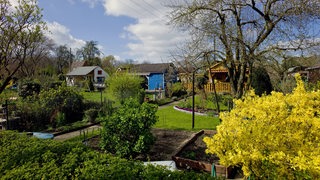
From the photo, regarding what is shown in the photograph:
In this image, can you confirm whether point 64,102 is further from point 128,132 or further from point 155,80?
point 155,80

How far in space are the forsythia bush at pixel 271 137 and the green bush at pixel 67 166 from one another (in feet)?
2.16

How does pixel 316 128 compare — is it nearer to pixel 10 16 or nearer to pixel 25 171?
pixel 25 171

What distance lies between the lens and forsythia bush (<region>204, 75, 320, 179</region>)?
10.6 feet

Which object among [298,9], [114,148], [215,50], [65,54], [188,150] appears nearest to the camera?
[114,148]

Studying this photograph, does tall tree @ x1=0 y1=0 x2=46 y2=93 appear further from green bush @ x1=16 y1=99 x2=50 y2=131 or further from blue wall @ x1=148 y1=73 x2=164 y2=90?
blue wall @ x1=148 y1=73 x2=164 y2=90

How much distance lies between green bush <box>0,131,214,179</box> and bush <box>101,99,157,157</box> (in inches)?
77.4

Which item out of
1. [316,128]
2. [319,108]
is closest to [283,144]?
[316,128]

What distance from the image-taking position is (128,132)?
641 cm

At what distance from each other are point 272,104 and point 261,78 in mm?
12539

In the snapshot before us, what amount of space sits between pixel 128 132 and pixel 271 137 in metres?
3.91

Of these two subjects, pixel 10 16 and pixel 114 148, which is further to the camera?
pixel 114 148

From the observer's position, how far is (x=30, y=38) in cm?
613

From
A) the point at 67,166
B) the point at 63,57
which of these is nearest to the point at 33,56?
the point at 67,166

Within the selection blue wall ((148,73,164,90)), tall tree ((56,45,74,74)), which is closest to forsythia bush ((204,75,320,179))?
blue wall ((148,73,164,90))
